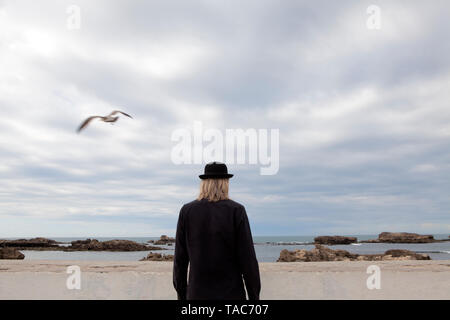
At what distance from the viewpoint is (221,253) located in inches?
114

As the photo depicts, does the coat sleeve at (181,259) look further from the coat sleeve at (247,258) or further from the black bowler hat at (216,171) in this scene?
the coat sleeve at (247,258)

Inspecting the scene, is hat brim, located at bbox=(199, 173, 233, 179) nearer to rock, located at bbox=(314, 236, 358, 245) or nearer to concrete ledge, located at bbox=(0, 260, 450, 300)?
concrete ledge, located at bbox=(0, 260, 450, 300)

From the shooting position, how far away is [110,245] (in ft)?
160

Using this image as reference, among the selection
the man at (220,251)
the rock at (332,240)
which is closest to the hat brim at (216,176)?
the man at (220,251)

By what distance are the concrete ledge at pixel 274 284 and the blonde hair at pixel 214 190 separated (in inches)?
106

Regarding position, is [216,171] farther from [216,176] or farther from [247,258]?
[247,258]

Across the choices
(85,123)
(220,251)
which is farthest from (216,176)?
(85,123)

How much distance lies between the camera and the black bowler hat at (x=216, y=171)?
3.09 metres
